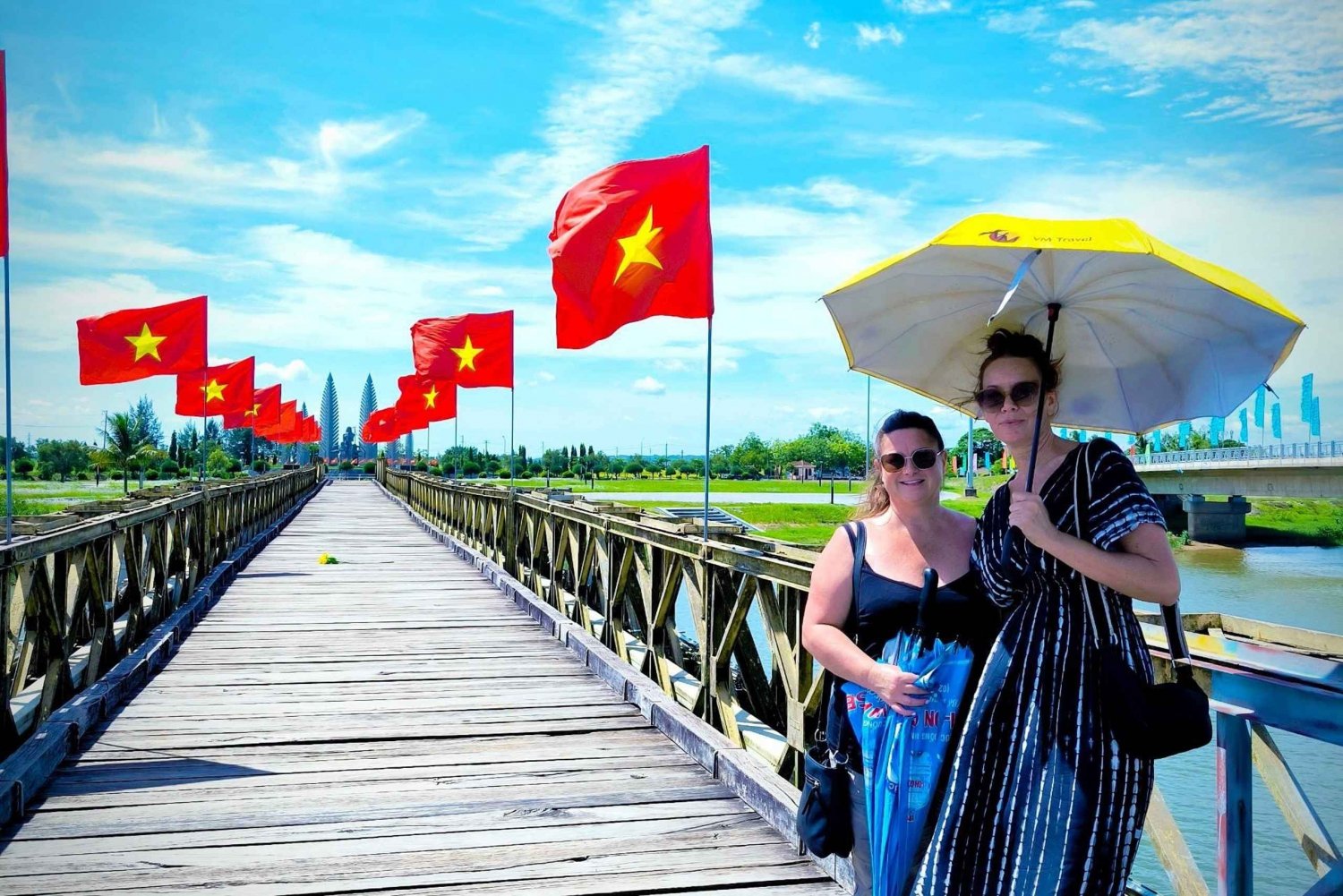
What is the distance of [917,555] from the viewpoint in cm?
218

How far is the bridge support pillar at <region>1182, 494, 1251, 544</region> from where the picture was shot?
52.2m

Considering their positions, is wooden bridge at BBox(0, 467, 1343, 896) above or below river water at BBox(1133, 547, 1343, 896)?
above

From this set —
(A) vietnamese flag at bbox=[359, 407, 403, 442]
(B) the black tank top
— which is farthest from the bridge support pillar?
(B) the black tank top

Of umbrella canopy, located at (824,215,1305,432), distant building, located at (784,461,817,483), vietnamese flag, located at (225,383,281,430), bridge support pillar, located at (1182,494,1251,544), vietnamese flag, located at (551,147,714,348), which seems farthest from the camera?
distant building, located at (784,461,817,483)

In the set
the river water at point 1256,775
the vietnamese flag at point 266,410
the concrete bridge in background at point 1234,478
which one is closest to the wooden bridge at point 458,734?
the river water at point 1256,775

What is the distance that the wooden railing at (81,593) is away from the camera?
4.85 m

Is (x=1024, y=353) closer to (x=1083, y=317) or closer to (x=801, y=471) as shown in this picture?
(x=1083, y=317)

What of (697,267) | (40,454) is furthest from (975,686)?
(40,454)

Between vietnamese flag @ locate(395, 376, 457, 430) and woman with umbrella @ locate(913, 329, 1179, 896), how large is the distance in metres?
18.7

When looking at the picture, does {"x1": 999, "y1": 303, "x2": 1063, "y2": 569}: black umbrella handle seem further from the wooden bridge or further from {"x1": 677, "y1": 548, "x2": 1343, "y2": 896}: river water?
{"x1": 677, "y1": 548, "x2": 1343, "y2": 896}: river water

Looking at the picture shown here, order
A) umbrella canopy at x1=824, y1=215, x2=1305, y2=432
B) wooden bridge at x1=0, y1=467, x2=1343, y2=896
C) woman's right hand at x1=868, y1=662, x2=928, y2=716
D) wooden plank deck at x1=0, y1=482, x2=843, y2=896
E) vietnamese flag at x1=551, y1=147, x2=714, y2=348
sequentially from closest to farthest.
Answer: woman's right hand at x1=868, y1=662, x2=928, y2=716
umbrella canopy at x1=824, y1=215, x2=1305, y2=432
wooden bridge at x1=0, y1=467, x2=1343, y2=896
wooden plank deck at x1=0, y1=482, x2=843, y2=896
vietnamese flag at x1=551, y1=147, x2=714, y2=348

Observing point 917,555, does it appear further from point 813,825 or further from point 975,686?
point 813,825

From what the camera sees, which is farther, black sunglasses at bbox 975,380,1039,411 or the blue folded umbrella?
black sunglasses at bbox 975,380,1039,411

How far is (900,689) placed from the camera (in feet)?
6.73
